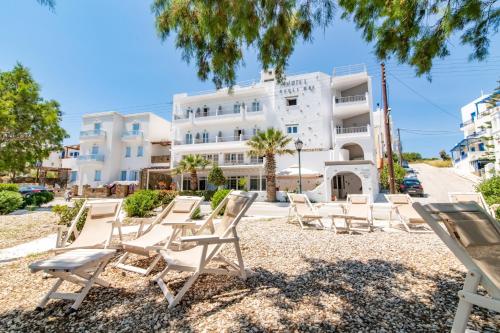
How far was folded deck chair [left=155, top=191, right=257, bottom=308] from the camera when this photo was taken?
2.88 metres

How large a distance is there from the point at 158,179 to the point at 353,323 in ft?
103

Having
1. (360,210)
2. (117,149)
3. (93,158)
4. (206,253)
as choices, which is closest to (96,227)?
(206,253)

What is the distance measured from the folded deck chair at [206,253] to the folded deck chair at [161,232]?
0.34m

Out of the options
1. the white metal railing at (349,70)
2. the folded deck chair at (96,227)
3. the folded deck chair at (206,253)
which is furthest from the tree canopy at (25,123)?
the white metal railing at (349,70)

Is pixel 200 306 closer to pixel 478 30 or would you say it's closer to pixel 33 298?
pixel 33 298

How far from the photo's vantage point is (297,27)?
3904mm

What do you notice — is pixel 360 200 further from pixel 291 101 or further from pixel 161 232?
pixel 291 101

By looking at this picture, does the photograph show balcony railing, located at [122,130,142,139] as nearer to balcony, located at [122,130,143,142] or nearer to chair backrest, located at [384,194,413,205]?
balcony, located at [122,130,143,142]

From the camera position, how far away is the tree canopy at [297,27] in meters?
3.21

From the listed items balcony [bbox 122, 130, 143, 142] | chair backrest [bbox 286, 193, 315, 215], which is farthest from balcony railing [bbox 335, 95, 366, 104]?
balcony [bbox 122, 130, 143, 142]

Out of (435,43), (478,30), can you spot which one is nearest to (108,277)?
(435,43)

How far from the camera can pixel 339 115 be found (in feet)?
81.5

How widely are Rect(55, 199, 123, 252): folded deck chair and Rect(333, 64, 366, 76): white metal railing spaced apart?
2555 centimetres

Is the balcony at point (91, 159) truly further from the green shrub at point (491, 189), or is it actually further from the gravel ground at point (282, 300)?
the green shrub at point (491, 189)
